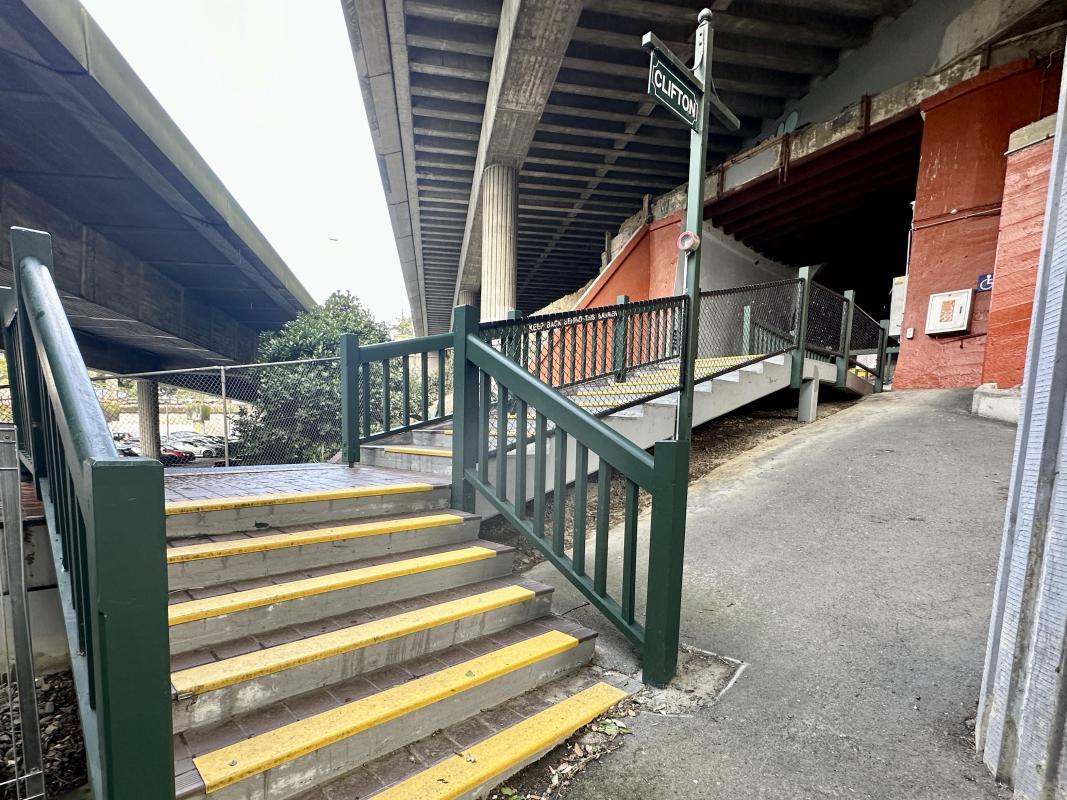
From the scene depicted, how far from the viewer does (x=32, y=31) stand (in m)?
4.24

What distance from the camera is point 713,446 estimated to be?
6371 mm

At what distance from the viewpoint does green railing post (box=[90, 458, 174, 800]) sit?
1153 mm

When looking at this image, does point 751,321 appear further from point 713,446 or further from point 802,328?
point 713,446

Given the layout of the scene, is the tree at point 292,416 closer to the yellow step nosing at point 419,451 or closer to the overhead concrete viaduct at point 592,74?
the overhead concrete viaduct at point 592,74

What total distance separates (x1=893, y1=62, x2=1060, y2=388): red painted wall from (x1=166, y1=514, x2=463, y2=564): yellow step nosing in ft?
24.2

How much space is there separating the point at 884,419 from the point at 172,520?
23.1 ft

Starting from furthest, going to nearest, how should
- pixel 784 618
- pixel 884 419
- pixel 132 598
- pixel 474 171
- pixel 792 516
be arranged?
pixel 474 171, pixel 884 419, pixel 792 516, pixel 784 618, pixel 132 598

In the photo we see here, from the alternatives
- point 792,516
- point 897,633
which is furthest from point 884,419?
point 897,633

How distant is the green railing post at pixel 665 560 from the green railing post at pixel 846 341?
22.5 feet

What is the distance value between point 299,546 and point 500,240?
25.8ft

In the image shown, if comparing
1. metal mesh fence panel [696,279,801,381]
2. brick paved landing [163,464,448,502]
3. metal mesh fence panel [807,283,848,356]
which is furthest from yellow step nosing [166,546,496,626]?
metal mesh fence panel [807,283,848,356]

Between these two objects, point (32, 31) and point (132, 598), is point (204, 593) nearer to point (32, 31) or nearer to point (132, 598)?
point (132, 598)

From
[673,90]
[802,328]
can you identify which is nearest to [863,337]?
[802,328]

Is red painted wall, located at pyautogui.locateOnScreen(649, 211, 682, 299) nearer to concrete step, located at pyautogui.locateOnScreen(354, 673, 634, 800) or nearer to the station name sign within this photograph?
the station name sign
